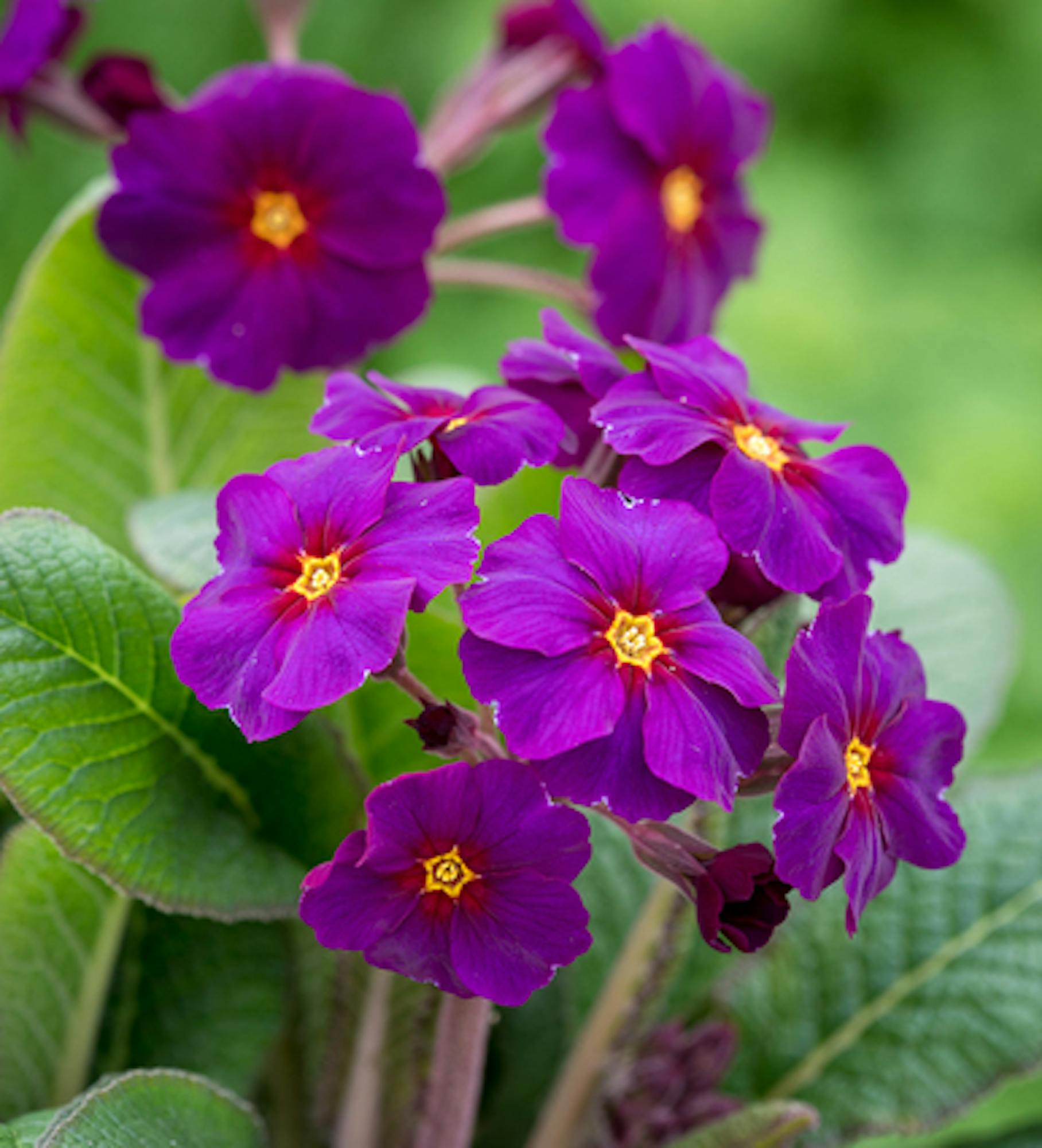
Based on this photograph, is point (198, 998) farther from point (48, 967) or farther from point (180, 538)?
point (180, 538)

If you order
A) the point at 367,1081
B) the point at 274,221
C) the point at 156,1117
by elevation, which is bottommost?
the point at 367,1081

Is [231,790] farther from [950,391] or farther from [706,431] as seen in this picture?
[950,391]

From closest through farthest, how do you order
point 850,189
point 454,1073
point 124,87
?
point 454,1073 → point 124,87 → point 850,189

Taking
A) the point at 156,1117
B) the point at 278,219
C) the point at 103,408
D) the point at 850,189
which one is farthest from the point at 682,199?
the point at 850,189

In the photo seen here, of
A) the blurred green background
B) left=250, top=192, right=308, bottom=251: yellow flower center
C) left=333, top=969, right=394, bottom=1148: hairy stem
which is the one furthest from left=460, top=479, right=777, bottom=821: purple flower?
the blurred green background

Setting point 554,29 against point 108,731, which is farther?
point 554,29

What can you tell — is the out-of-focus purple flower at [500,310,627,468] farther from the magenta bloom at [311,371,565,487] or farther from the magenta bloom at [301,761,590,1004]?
the magenta bloom at [301,761,590,1004]
